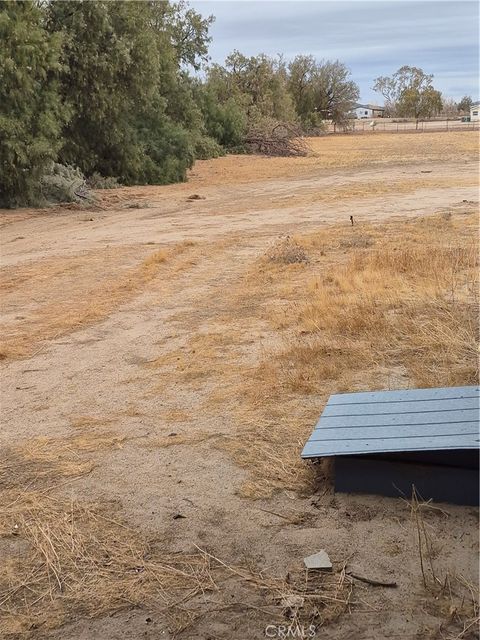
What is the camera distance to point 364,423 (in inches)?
145

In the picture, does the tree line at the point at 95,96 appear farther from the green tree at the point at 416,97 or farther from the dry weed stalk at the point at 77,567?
the green tree at the point at 416,97

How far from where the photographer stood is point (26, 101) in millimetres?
16094

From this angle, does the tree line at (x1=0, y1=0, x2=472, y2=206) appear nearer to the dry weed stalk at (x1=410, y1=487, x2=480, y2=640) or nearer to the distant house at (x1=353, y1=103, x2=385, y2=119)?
the dry weed stalk at (x1=410, y1=487, x2=480, y2=640)

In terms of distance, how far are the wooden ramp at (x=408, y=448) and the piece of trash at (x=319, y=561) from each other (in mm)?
472

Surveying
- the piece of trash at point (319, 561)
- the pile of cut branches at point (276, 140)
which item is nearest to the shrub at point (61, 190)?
the piece of trash at point (319, 561)

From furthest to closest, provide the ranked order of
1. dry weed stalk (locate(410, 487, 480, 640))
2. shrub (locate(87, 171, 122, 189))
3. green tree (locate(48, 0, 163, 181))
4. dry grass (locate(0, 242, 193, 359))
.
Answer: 1. shrub (locate(87, 171, 122, 189))
2. green tree (locate(48, 0, 163, 181))
3. dry grass (locate(0, 242, 193, 359))
4. dry weed stalk (locate(410, 487, 480, 640))

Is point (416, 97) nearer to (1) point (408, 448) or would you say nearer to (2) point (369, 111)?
(2) point (369, 111)

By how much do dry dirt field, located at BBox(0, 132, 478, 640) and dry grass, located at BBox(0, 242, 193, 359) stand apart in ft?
0.15

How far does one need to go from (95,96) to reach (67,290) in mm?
12307

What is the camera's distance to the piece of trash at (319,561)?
2.91m

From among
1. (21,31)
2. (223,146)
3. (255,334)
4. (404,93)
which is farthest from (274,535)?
(404,93)

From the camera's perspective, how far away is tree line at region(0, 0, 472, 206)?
51.5 feet

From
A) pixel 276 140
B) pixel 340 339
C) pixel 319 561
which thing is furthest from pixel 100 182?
pixel 319 561

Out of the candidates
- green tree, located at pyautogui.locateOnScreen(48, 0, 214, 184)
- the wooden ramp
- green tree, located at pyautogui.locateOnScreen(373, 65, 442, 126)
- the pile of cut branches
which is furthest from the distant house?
the wooden ramp
